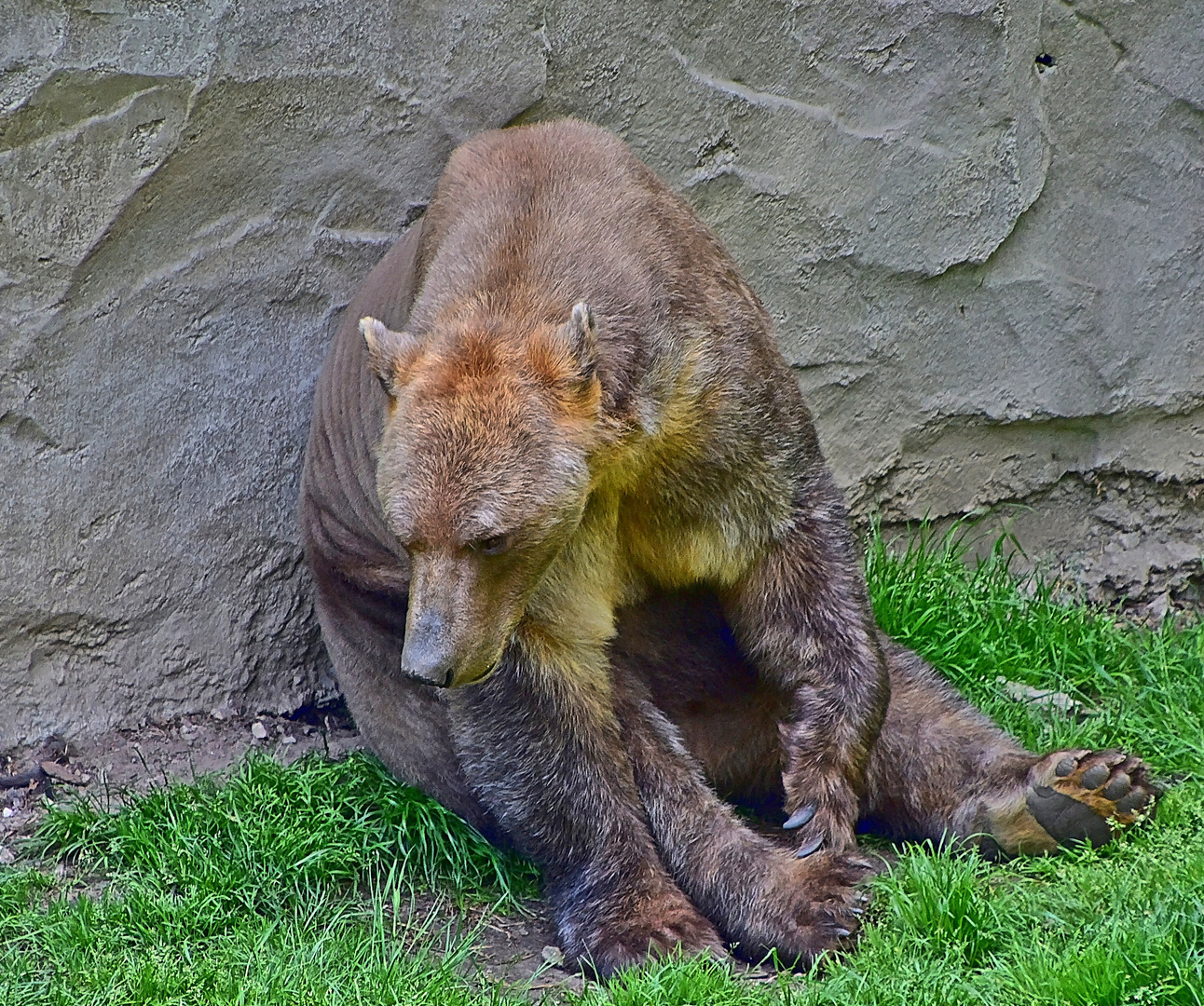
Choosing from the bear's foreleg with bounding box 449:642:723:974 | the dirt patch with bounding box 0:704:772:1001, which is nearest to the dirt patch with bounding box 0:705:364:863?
the dirt patch with bounding box 0:704:772:1001

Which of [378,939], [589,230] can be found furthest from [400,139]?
[378,939]

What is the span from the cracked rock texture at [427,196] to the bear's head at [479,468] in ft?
5.10

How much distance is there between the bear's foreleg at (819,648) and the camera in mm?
4730

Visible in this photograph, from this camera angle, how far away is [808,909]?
14.3 ft

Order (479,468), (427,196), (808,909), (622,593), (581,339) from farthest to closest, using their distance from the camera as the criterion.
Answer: (427,196) → (622,593) → (808,909) → (581,339) → (479,468)

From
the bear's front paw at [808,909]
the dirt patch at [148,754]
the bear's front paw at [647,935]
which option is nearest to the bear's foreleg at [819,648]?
the bear's front paw at [808,909]

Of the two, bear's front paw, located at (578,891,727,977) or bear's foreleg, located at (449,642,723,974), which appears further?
bear's foreleg, located at (449,642,723,974)

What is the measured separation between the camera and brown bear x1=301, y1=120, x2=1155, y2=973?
3889 millimetres

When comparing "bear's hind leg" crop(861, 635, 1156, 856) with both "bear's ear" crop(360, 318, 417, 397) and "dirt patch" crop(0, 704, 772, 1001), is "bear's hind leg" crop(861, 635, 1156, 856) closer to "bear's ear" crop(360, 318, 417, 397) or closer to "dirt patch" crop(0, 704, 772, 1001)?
"dirt patch" crop(0, 704, 772, 1001)

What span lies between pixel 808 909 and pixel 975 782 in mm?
838

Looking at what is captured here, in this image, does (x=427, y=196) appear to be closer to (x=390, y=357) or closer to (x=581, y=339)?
(x=390, y=357)

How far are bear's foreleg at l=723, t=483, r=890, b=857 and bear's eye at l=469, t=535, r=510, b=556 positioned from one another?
118 cm

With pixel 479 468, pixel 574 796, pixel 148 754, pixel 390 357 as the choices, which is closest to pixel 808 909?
pixel 574 796

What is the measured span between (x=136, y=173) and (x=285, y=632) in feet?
5.89
